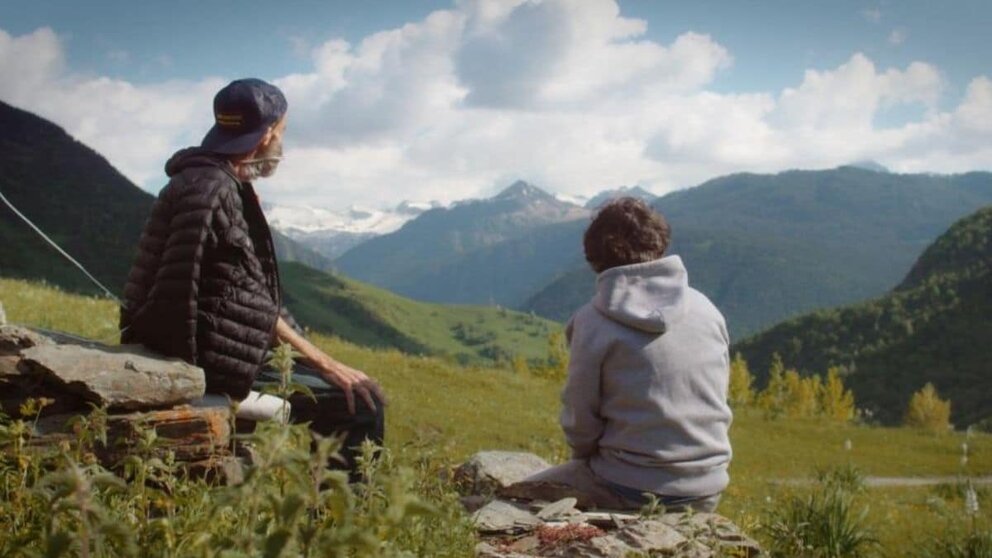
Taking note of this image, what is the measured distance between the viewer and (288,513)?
7.23 ft

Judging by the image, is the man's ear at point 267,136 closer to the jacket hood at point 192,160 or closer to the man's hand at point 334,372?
the jacket hood at point 192,160

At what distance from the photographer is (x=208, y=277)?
5.48 m

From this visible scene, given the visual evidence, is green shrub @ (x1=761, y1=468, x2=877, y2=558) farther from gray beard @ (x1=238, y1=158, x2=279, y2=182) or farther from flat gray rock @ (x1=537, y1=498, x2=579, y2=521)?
gray beard @ (x1=238, y1=158, x2=279, y2=182)

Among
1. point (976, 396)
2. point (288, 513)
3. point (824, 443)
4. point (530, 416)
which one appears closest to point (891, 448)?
point (824, 443)

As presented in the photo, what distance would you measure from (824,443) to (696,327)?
27345 millimetres

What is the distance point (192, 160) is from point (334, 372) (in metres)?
1.53

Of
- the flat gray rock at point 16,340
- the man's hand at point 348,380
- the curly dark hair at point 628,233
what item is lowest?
the man's hand at point 348,380

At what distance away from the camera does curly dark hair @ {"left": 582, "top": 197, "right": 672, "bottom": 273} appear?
6230 millimetres

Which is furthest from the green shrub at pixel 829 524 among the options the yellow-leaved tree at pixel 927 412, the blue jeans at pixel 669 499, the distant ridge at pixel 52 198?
the yellow-leaved tree at pixel 927 412

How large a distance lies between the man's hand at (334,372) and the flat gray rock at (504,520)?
999 mm

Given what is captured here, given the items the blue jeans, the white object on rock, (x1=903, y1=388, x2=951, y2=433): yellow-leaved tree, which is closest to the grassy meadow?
the blue jeans

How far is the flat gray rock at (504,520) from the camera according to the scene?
19.0 feet

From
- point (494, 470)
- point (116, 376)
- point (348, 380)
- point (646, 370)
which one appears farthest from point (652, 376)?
point (116, 376)

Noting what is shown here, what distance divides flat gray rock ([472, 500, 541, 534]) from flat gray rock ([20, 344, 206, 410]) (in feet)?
6.09
